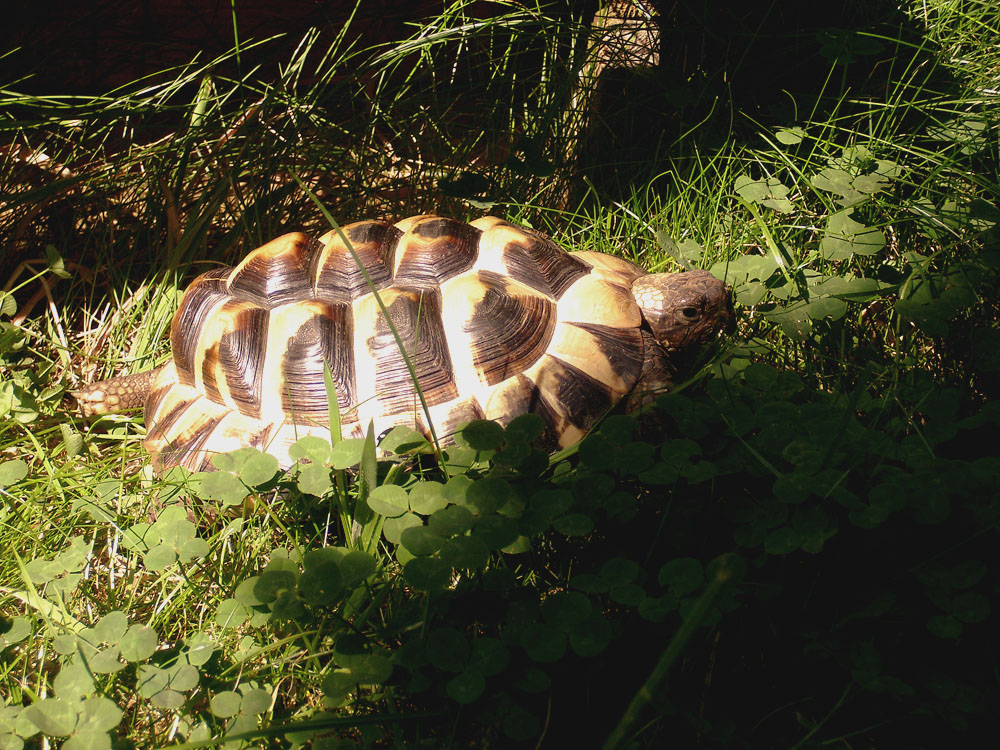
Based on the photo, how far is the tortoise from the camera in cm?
172

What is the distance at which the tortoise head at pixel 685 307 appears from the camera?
1.95 metres

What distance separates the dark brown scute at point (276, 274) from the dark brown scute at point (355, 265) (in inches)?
1.7

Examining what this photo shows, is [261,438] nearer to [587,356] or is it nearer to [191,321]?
[191,321]

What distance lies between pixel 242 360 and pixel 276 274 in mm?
261

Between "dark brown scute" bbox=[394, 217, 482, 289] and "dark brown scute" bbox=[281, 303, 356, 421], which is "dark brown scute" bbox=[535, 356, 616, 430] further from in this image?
"dark brown scute" bbox=[281, 303, 356, 421]

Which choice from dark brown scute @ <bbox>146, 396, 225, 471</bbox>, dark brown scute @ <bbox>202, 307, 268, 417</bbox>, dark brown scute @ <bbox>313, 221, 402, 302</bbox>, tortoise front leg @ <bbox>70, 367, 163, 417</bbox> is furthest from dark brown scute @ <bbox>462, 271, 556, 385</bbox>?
tortoise front leg @ <bbox>70, 367, 163, 417</bbox>

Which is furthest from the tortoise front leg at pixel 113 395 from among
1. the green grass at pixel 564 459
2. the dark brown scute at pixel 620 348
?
the dark brown scute at pixel 620 348

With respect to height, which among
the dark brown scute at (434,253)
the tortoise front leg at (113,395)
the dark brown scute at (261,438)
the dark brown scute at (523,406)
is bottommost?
the tortoise front leg at (113,395)

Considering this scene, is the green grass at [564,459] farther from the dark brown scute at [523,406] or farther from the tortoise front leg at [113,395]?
the dark brown scute at [523,406]

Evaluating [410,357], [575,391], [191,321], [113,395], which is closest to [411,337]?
[410,357]

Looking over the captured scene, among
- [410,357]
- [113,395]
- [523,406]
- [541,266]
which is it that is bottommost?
[113,395]

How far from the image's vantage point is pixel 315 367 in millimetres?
1722

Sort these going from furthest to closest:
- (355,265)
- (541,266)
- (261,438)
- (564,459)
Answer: (541,266), (355,265), (261,438), (564,459)

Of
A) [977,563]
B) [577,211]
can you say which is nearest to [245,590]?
[977,563]
